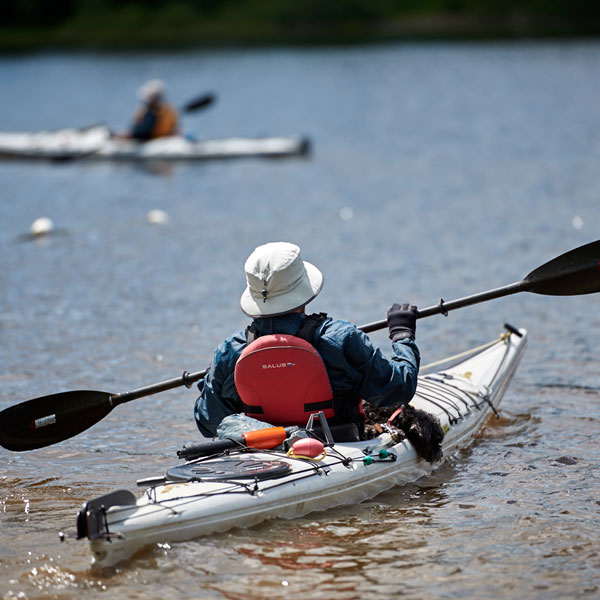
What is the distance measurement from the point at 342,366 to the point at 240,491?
777 millimetres

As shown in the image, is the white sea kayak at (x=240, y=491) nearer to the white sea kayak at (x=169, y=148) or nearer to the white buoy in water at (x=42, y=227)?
the white buoy in water at (x=42, y=227)

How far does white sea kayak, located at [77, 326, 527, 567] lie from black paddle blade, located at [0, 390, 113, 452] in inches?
46.6

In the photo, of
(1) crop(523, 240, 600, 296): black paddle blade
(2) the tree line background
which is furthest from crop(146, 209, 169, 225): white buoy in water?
(2) the tree line background

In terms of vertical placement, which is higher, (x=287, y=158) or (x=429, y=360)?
(x=287, y=158)

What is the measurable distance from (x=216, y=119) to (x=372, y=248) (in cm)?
1507

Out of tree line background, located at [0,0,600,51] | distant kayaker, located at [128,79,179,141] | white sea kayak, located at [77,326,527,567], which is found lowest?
white sea kayak, located at [77,326,527,567]

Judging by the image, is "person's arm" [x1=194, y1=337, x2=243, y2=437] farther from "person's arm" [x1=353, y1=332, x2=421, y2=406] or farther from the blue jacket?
"person's arm" [x1=353, y1=332, x2=421, y2=406]

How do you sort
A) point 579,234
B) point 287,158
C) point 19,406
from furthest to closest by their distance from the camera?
point 287,158, point 579,234, point 19,406

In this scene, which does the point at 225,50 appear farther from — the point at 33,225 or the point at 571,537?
the point at 571,537

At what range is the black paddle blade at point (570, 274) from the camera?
19.9 ft

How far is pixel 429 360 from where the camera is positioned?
318 inches

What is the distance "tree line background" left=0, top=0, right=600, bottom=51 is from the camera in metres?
44.3

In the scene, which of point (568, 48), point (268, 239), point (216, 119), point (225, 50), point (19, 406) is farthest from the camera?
point (225, 50)

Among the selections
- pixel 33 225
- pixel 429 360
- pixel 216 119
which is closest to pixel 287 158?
pixel 33 225
